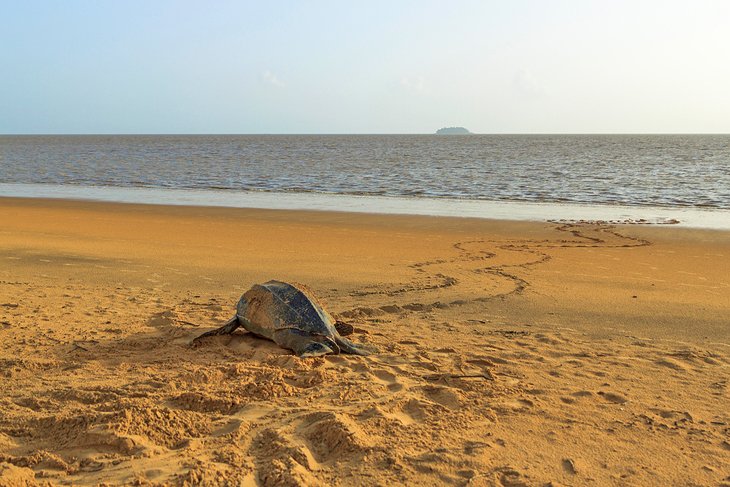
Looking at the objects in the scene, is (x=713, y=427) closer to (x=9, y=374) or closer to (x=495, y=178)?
(x=9, y=374)

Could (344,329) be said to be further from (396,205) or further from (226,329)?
(396,205)

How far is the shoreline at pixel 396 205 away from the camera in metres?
16.1

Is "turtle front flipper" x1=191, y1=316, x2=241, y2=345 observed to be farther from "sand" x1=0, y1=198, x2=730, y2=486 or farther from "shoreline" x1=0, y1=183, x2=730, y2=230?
"shoreline" x1=0, y1=183, x2=730, y2=230

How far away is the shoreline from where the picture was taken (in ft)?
52.7

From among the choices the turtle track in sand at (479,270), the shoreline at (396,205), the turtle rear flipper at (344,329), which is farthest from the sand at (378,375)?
the shoreline at (396,205)

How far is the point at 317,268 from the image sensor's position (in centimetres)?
893

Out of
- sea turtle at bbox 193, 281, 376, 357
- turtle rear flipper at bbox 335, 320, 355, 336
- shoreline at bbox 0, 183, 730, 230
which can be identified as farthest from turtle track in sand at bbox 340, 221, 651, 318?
shoreline at bbox 0, 183, 730, 230

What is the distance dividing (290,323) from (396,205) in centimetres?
1414

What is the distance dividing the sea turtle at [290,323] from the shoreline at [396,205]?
10934 mm

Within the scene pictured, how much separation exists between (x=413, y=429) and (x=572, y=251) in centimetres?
774

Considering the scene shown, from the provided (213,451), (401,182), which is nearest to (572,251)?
(213,451)

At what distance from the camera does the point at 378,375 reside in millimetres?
4688

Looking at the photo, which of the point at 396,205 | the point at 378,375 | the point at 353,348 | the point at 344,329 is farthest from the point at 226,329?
the point at 396,205

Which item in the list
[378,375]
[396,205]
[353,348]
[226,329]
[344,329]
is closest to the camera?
[378,375]
